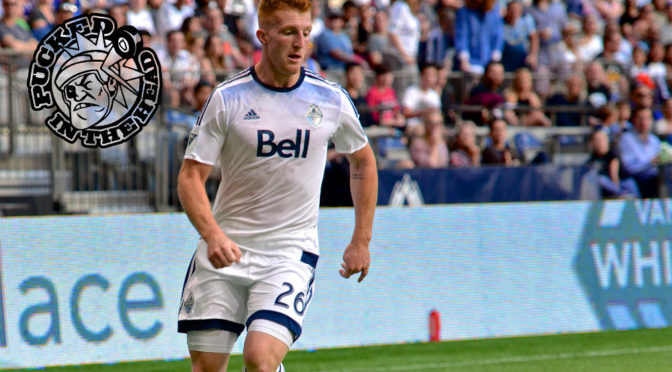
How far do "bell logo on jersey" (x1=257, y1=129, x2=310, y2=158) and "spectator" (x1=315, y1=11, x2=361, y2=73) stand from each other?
8.68 m

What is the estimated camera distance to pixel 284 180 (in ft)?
15.3

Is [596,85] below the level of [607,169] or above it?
above

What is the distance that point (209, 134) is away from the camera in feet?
14.8

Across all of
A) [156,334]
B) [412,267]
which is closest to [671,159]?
[412,267]

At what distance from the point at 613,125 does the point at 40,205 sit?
737cm

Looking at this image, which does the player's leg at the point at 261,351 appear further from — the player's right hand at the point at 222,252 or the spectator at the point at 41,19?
the spectator at the point at 41,19

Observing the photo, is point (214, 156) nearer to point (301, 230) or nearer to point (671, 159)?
point (301, 230)

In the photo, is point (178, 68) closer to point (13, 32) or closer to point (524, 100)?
→ point (13, 32)

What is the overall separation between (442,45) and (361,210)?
33.0ft

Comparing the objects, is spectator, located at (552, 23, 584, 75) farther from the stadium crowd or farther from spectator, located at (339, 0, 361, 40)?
spectator, located at (339, 0, 361, 40)

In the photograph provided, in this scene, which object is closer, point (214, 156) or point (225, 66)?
point (214, 156)

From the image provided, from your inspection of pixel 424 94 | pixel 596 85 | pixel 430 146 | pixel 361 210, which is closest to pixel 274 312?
pixel 361 210

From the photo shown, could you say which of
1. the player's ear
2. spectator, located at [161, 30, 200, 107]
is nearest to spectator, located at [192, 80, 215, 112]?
spectator, located at [161, 30, 200, 107]

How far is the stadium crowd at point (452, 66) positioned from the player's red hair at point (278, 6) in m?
6.11
